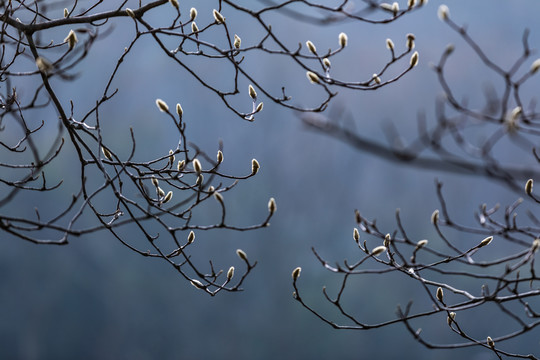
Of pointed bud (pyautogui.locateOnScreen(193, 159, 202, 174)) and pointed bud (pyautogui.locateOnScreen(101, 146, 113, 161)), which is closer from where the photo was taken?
pointed bud (pyautogui.locateOnScreen(193, 159, 202, 174))

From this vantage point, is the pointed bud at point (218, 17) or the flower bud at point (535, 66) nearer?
the flower bud at point (535, 66)

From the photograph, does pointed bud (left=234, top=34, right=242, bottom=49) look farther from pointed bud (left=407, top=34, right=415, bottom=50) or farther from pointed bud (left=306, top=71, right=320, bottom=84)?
pointed bud (left=407, top=34, right=415, bottom=50)

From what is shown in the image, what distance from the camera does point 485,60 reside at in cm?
178

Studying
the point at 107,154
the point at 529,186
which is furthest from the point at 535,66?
the point at 107,154

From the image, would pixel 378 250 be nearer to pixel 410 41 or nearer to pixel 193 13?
pixel 410 41

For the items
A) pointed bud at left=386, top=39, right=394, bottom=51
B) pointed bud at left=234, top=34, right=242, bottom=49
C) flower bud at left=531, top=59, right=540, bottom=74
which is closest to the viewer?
flower bud at left=531, top=59, right=540, bottom=74

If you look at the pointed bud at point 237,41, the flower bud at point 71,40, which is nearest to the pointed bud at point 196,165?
the flower bud at point 71,40

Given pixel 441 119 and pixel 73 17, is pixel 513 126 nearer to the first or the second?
pixel 441 119

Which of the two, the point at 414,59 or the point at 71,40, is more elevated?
the point at 414,59

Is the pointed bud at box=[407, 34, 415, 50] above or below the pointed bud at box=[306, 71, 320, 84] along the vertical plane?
above

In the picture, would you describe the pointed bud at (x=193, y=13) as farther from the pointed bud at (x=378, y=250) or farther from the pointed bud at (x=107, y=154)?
the pointed bud at (x=378, y=250)

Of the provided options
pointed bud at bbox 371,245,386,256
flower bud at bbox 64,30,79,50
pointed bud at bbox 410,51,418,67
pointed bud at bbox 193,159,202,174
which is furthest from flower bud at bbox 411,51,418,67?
flower bud at bbox 64,30,79,50

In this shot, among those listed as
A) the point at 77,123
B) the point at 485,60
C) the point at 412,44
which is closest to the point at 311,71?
the point at 412,44

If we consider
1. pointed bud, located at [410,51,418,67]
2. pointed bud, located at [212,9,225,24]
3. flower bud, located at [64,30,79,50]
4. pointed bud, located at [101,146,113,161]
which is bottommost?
flower bud, located at [64,30,79,50]
